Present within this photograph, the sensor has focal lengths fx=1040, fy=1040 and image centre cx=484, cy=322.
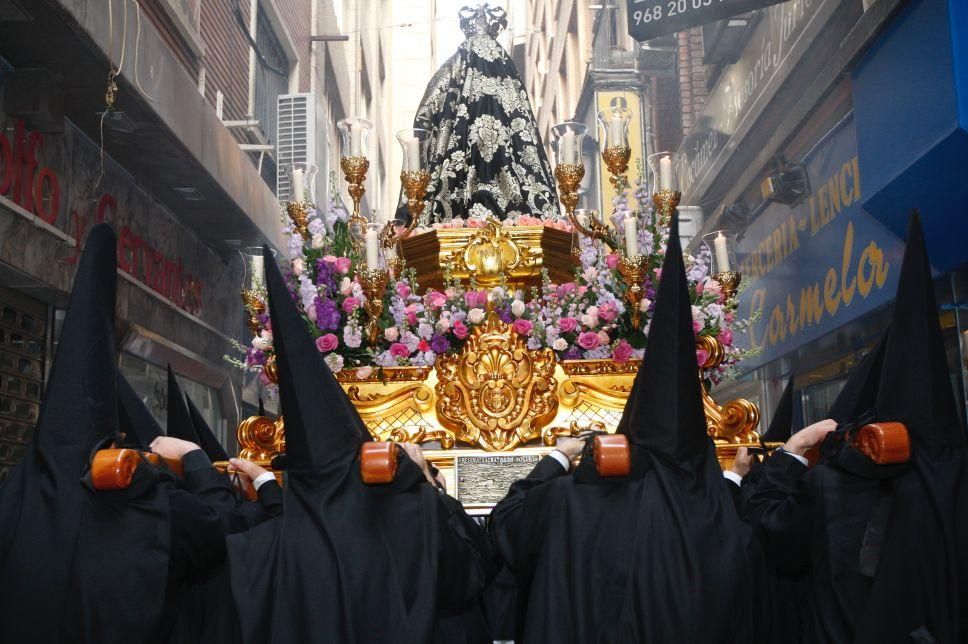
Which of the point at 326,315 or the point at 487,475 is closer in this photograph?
the point at 487,475

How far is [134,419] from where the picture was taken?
165 inches

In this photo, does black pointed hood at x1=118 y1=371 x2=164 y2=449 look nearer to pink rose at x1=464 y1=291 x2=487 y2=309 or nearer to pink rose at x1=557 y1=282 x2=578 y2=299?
pink rose at x1=464 y1=291 x2=487 y2=309

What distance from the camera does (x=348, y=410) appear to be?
3.43m

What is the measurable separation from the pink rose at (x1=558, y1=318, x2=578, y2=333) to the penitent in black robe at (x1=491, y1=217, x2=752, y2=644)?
1254 millimetres

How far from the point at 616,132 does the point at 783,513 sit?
244 centimetres

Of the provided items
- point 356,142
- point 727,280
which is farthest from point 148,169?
point 727,280

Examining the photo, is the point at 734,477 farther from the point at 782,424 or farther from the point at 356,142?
the point at 356,142

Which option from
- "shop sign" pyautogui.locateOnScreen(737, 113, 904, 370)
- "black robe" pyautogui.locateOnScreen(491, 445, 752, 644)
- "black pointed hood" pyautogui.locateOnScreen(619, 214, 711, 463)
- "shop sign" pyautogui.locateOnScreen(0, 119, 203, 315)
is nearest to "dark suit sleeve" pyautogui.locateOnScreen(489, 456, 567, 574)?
"black robe" pyautogui.locateOnScreen(491, 445, 752, 644)

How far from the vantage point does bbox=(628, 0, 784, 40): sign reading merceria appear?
25.2 feet

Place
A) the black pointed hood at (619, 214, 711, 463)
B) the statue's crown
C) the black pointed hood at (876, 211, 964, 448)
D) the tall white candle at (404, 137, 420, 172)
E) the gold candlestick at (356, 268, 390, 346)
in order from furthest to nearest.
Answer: the statue's crown < the tall white candle at (404, 137, 420, 172) < the gold candlestick at (356, 268, 390, 346) < the black pointed hood at (619, 214, 711, 463) < the black pointed hood at (876, 211, 964, 448)

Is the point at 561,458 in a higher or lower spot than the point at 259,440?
lower

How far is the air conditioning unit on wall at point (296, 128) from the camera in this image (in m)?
13.4

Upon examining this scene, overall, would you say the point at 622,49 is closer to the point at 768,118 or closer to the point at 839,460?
the point at 768,118

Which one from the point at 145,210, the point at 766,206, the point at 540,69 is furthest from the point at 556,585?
the point at 540,69
